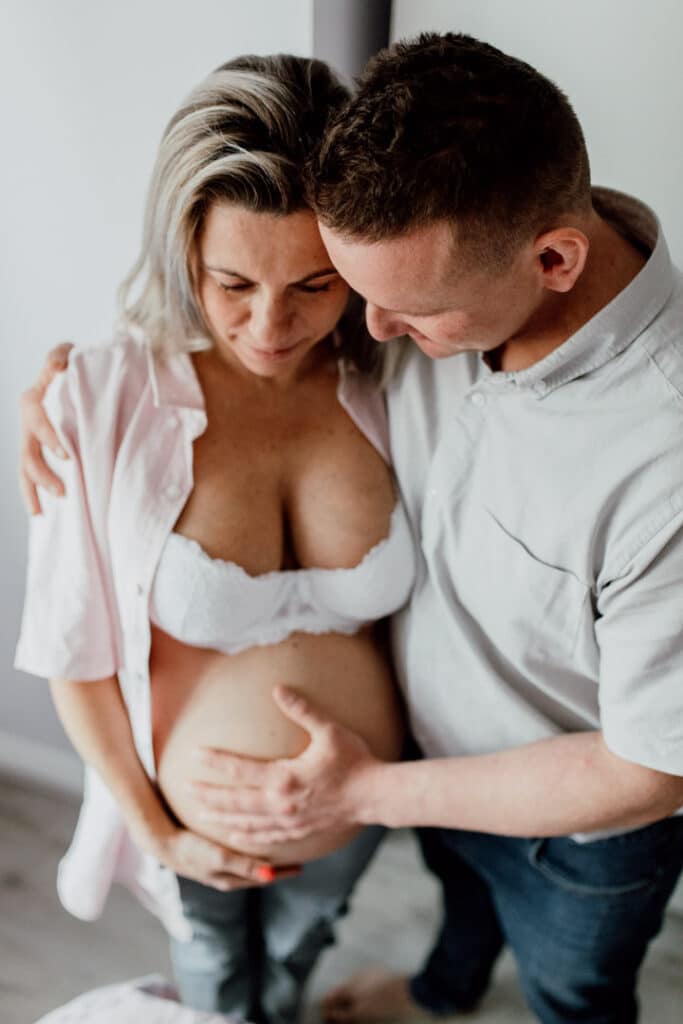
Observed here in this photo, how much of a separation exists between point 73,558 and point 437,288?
1.67ft

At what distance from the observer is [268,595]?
1128mm

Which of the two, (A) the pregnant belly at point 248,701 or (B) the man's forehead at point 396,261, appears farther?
(A) the pregnant belly at point 248,701

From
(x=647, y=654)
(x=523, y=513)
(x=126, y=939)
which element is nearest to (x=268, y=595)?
(x=523, y=513)

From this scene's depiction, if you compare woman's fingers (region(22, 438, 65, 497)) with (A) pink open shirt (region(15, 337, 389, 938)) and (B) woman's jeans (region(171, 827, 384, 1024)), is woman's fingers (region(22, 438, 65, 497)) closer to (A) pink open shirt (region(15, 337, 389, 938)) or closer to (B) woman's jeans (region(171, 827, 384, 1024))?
(A) pink open shirt (region(15, 337, 389, 938))

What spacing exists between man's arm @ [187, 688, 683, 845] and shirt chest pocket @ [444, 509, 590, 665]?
0.12m

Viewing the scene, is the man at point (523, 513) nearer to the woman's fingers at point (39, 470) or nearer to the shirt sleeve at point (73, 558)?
the shirt sleeve at point (73, 558)

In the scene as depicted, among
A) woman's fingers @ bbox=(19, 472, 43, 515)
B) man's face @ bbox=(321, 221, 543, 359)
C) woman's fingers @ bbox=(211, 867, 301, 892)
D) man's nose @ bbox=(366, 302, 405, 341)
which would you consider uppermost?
man's face @ bbox=(321, 221, 543, 359)

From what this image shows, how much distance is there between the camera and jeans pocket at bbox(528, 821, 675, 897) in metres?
1.19

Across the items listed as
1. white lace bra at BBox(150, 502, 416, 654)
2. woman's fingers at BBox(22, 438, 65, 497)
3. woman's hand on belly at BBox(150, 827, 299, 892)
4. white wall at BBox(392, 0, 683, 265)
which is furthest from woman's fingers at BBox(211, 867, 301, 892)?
white wall at BBox(392, 0, 683, 265)

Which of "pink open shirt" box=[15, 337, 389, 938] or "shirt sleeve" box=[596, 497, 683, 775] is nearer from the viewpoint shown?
"shirt sleeve" box=[596, 497, 683, 775]

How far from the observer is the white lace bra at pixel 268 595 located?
1081mm

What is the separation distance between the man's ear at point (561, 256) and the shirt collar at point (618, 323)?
0.16 feet

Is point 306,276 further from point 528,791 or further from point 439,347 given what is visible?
point 528,791

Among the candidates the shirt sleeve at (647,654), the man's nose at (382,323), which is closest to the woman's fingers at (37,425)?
the man's nose at (382,323)
